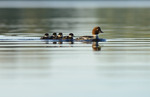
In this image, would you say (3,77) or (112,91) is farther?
(3,77)

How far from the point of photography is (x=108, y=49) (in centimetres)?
2109

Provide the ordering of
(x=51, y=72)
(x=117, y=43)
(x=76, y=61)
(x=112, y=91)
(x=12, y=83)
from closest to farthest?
(x=112, y=91)
(x=12, y=83)
(x=51, y=72)
(x=76, y=61)
(x=117, y=43)

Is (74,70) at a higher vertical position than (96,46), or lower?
lower

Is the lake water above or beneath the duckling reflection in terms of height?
beneath

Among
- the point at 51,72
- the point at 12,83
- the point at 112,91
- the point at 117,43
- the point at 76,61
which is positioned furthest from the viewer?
the point at 117,43

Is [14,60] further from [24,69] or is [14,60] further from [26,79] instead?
[26,79]

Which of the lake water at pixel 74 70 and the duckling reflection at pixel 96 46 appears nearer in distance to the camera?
the lake water at pixel 74 70

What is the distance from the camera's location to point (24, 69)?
1605 centimetres

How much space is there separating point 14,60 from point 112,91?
18.6ft

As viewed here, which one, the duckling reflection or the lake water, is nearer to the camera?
the lake water

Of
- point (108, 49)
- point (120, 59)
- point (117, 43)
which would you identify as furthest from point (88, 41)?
point (120, 59)

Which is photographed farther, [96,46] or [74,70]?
[96,46]

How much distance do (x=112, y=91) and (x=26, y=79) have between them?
8.21ft

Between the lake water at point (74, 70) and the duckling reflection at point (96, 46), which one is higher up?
the duckling reflection at point (96, 46)
